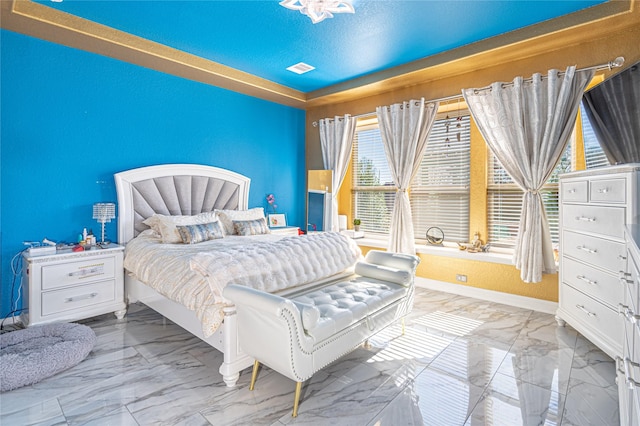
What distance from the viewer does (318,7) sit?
2.70 metres

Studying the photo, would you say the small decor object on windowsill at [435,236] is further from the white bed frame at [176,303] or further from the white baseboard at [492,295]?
the white bed frame at [176,303]

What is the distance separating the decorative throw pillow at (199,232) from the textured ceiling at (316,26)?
198 cm

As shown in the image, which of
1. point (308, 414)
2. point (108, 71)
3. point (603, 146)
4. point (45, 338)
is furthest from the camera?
point (108, 71)

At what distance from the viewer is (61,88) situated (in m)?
3.39

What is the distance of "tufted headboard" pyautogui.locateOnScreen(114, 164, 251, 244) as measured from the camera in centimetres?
376

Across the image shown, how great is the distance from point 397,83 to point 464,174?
Answer: 151 cm

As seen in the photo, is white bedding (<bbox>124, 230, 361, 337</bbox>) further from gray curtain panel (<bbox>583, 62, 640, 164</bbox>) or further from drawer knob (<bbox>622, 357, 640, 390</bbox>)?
gray curtain panel (<bbox>583, 62, 640, 164</bbox>)

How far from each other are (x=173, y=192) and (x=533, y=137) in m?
4.14

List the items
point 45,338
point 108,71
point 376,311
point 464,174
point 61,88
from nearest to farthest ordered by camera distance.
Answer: point 376,311
point 45,338
point 61,88
point 108,71
point 464,174

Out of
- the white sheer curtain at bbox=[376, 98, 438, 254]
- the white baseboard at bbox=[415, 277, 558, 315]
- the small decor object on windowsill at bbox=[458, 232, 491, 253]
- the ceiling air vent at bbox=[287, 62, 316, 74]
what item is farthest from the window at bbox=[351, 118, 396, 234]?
the ceiling air vent at bbox=[287, 62, 316, 74]

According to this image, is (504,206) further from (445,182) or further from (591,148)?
(591,148)

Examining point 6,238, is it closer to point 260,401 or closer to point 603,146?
point 260,401

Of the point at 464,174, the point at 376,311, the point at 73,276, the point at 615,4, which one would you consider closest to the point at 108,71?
the point at 73,276

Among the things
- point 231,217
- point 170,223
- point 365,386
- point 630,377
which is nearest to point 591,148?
point 630,377
